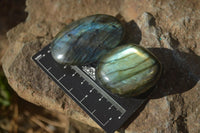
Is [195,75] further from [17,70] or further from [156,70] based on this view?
[17,70]

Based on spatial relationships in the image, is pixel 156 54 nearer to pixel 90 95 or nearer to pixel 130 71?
pixel 130 71

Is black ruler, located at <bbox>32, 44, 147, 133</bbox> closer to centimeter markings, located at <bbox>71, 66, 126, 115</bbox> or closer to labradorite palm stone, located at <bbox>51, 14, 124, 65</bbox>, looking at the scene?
centimeter markings, located at <bbox>71, 66, 126, 115</bbox>

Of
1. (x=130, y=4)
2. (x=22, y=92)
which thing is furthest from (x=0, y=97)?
(x=130, y=4)

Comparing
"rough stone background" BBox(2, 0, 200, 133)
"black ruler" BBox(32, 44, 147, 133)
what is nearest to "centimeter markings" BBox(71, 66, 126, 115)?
"black ruler" BBox(32, 44, 147, 133)

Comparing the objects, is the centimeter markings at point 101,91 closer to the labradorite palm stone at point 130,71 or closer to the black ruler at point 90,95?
the black ruler at point 90,95

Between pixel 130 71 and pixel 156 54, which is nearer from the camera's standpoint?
pixel 130 71

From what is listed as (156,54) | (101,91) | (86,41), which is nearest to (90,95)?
(101,91)

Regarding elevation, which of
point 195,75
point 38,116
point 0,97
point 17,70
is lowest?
point 38,116
